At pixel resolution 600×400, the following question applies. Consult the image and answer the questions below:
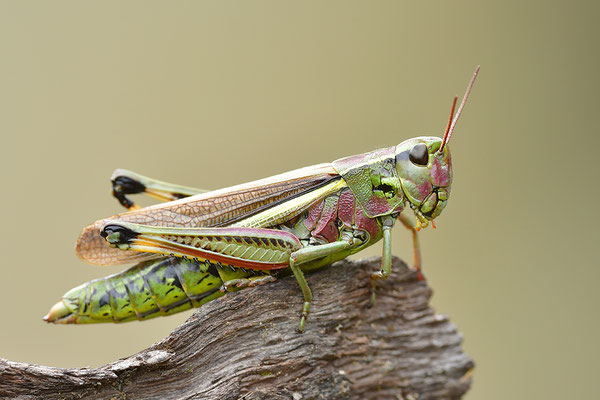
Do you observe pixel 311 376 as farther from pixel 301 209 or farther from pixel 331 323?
pixel 301 209

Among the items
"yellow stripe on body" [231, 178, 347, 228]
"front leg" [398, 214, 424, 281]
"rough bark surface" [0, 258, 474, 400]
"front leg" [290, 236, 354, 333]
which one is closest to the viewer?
"rough bark surface" [0, 258, 474, 400]

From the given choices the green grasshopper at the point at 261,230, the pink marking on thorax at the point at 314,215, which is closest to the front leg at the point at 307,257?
the green grasshopper at the point at 261,230

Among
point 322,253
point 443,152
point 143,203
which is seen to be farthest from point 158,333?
point 443,152

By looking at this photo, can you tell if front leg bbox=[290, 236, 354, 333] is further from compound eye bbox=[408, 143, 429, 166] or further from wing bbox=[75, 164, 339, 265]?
compound eye bbox=[408, 143, 429, 166]

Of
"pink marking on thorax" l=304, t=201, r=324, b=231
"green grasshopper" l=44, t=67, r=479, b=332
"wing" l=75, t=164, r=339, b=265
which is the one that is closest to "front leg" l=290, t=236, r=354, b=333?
"green grasshopper" l=44, t=67, r=479, b=332

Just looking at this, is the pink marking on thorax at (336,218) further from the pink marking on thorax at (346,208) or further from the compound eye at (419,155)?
the compound eye at (419,155)

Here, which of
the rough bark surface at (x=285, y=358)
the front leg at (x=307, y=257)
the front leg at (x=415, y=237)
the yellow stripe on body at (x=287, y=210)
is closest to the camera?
the rough bark surface at (x=285, y=358)
